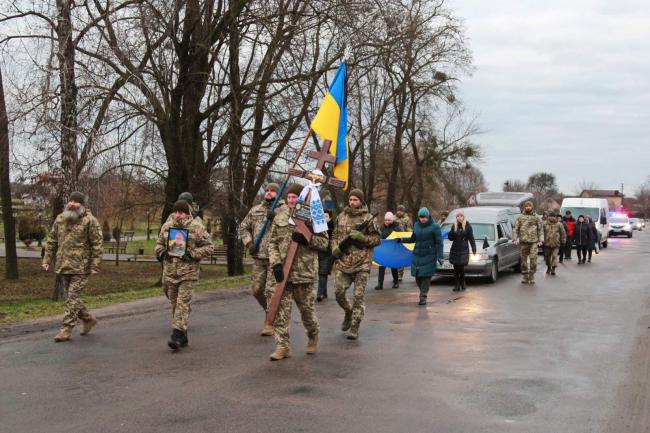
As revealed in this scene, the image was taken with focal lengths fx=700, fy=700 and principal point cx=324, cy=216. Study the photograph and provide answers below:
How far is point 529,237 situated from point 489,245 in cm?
106

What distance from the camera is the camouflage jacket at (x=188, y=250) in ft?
27.1

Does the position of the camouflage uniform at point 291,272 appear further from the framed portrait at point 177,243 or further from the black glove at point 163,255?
the black glove at point 163,255

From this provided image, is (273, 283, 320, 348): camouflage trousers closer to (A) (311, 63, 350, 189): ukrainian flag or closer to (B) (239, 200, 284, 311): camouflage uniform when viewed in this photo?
(B) (239, 200, 284, 311): camouflage uniform

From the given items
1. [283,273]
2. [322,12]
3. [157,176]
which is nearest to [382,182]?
Answer: [157,176]

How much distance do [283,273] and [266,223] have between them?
165 cm

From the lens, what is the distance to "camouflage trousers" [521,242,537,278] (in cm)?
1677

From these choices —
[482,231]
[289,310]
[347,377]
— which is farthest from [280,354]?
[482,231]

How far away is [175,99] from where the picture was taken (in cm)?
1888

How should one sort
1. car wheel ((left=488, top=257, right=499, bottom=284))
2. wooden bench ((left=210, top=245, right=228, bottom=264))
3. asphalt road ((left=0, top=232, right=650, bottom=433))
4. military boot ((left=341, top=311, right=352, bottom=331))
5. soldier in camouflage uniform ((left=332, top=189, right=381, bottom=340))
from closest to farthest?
asphalt road ((left=0, top=232, right=650, bottom=433)), soldier in camouflage uniform ((left=332, top=189, right=381, bottom=340)), military boot ((left=341, top=311, right=352, bottom=331)), car wheel ((left=488, top=257, right=499, bottom=284)), wooden bench ((left=210, top=245, right=228, bottom=264))

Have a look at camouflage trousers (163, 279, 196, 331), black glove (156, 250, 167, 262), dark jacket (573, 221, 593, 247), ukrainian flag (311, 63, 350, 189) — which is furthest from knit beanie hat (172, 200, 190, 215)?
dark jacket (573, 221, 593, 247)

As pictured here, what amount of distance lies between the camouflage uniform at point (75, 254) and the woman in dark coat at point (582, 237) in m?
18.2

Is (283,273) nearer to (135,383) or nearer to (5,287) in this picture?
(135,383)

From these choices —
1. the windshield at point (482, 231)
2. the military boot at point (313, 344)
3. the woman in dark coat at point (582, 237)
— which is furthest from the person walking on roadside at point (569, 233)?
the military boot at point (313, 344)

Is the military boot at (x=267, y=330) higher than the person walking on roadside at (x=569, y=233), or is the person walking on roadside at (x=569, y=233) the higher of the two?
the person walking on roadside at (x=569, y=233)
